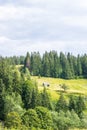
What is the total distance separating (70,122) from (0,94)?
29.8m

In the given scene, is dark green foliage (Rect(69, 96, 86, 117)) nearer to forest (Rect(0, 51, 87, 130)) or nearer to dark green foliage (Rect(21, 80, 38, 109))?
forest (Rect(0, 51, 87, 130))

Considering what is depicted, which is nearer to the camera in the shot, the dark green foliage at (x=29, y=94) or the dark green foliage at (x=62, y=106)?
the dark green foliage at (x=62, y=106)

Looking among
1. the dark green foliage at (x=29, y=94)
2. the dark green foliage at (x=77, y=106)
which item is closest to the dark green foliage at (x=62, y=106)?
the dark green foliage at (x=77, y=106)

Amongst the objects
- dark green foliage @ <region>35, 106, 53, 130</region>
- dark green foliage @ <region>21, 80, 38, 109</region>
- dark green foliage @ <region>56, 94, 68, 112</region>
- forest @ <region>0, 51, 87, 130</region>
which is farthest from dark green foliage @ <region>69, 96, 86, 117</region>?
dark green foliage @ <region>35, 106, 53, 130</region>

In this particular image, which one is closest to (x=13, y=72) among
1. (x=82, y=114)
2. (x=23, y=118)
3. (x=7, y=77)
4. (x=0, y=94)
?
(x=7, y=77)

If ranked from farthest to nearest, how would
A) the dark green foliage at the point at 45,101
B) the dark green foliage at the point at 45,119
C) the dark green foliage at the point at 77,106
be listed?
the dark green foliage at the point at 77,106
the dark green foliage at the point at 45,101
the dark green foliage at the point at 45,119

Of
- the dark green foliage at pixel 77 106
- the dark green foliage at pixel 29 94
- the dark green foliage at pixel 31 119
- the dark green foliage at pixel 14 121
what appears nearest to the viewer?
the dark green foliage at pixel 14 121

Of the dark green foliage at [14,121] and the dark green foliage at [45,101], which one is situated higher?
the dark green foliage at [45,101]

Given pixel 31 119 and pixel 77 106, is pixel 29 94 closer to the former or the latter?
pixel 77 106

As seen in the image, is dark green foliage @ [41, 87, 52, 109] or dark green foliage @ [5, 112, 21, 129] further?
dark green foliage @ [41, 87, 52, 109]

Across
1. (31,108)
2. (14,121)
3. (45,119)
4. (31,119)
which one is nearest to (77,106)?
(31,108)

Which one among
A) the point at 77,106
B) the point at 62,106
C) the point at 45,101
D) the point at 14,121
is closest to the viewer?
the point at 14,121

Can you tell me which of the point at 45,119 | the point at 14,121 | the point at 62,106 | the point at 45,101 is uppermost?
the point at 45,101

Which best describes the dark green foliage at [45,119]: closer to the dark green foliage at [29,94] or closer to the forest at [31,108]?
the forest at [31,108]
